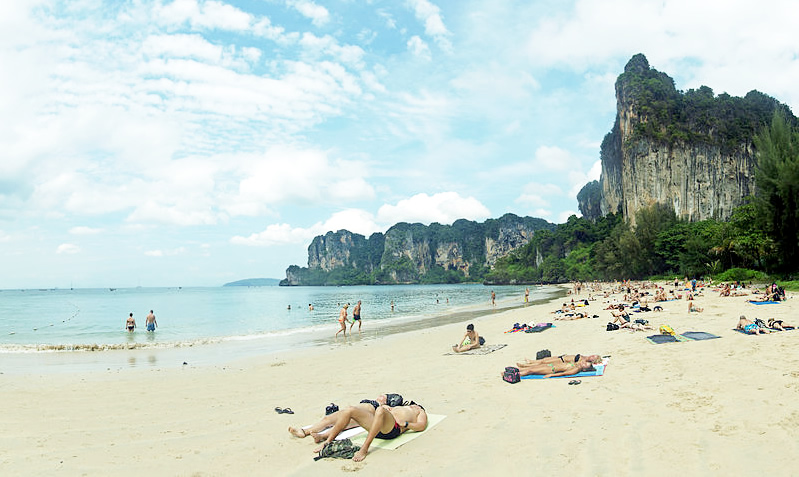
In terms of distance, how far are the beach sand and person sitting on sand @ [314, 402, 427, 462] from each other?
0.22 meters

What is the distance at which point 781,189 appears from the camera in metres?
26.2

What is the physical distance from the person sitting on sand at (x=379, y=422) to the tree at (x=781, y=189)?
30109 mm

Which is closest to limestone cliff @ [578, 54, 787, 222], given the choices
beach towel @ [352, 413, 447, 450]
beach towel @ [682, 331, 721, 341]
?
beach towel @ [682, 331, 721, 341]

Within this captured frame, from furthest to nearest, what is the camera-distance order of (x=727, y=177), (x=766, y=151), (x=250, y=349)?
(x=727, y=177), (x=766, y=151), (x=250, y=349)

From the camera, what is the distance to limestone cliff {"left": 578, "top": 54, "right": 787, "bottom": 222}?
275 feet

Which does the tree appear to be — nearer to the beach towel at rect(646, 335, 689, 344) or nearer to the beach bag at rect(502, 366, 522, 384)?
the beach towel at rect(646, 335, 689, 344)

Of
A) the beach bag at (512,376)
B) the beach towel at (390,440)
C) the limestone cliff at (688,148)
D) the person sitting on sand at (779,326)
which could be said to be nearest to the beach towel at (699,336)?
the person sitting on sand at (779,326)

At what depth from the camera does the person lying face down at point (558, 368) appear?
8602 mm

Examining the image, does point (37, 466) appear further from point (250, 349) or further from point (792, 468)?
point (250, 349)

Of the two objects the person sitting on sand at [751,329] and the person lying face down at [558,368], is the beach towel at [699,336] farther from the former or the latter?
the person lying face down at [558,368]

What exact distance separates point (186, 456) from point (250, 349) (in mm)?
12767

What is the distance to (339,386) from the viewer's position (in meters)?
9.75

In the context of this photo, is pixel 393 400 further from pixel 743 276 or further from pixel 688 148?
pixel 688 148

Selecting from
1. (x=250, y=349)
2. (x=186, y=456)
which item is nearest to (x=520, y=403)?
(x=186, y=456)
